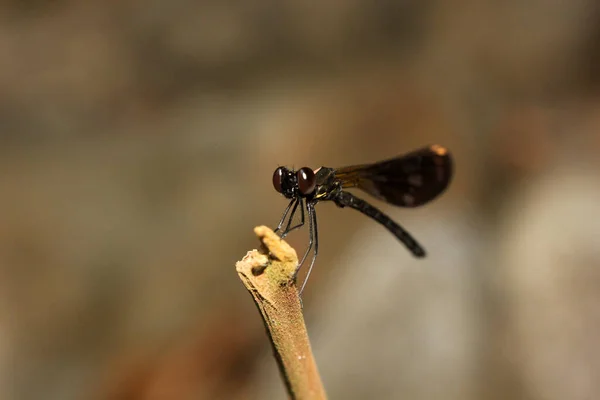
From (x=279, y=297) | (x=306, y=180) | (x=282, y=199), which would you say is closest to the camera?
(x=279, y=297)

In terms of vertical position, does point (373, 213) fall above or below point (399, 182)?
below

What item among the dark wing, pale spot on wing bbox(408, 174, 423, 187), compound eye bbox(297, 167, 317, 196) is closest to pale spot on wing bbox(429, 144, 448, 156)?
the dark wing

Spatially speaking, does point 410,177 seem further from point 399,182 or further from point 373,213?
point 373,213

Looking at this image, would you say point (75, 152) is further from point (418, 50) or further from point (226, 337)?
point (418, 50)

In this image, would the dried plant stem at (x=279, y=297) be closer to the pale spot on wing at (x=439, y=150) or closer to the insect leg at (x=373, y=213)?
the insect leg at (x=373, y=213)

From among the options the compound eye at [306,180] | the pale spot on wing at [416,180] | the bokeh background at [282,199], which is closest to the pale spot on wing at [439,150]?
the pale spot on wing at [416,180]

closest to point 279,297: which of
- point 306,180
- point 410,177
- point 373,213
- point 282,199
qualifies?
point 306,180
